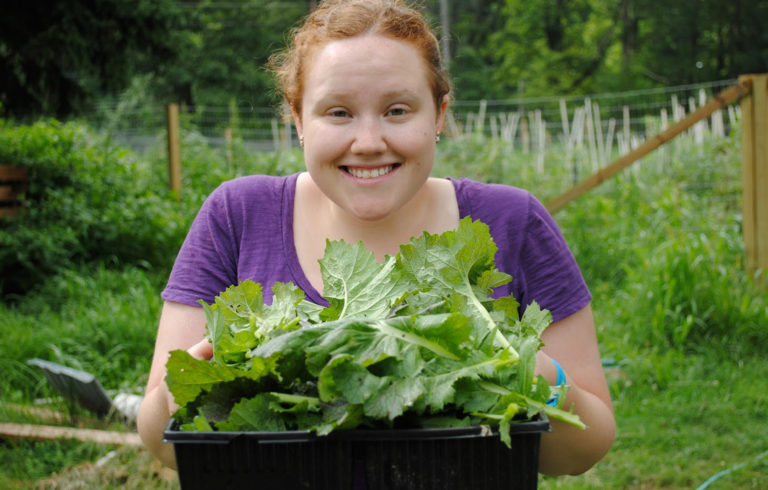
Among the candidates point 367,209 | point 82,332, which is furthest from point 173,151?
point 367,209

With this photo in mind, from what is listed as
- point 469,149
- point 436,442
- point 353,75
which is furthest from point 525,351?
point 469,149

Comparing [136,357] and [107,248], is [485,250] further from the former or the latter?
[107,248]

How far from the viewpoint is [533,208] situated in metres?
1.99

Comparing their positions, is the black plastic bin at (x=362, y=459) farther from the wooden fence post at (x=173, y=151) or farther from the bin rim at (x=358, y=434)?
the wooden fence post at (x=173, y=151)

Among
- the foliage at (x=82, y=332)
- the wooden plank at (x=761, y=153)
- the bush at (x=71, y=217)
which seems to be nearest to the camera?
the foliage at (x=82, y=332)

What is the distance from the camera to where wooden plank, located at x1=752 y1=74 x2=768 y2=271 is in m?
5.49

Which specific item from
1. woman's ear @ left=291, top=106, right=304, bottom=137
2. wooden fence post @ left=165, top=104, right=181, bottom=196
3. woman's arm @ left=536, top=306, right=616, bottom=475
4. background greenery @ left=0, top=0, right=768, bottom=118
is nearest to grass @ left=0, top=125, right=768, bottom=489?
wooden fence post @ left=165, top=104, right=181, bottom=196

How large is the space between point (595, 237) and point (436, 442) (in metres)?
6.01

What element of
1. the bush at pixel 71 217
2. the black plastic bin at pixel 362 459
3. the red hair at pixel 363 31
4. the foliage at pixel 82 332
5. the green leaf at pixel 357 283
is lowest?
the foliage at pixel 82 332

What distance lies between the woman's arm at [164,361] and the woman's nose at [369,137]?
1.70ft

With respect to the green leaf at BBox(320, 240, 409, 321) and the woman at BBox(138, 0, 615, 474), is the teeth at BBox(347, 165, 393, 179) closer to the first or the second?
the woman at BBox(138, 0, 615, 474)

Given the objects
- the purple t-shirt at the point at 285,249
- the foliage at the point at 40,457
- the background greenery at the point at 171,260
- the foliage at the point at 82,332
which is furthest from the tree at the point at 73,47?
the purple t-shirt at the point at 285,249

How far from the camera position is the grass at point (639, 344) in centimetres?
374

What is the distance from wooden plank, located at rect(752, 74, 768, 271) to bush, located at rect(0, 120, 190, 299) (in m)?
4.54
